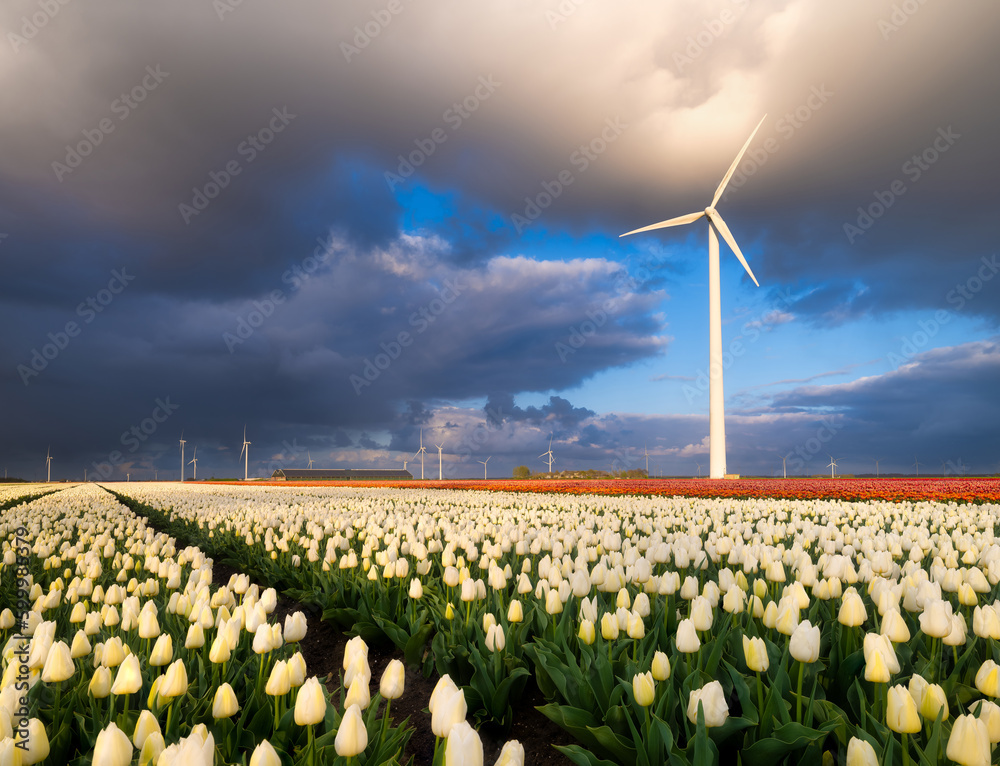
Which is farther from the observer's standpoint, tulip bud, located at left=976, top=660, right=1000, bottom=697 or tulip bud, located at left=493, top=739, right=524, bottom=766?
tulip bud, located at left=976, top=660, right=1000, bottom=697

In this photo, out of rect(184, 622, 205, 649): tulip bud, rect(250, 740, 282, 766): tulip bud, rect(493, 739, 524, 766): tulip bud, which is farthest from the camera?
rect(184, 622, 205, 649): tulip bud

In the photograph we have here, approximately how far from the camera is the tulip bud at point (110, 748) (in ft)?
6.70

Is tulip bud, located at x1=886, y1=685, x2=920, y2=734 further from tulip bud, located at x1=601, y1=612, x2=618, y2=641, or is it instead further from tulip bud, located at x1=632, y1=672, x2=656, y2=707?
tulip bud, located at x1=601, y1=612, x2=618, y2=641

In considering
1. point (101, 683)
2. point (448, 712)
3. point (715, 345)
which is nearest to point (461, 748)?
point (448, 712)

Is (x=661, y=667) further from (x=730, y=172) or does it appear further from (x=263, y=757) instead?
(x=730, y=172)

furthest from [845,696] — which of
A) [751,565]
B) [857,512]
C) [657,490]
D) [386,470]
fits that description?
[386,470]

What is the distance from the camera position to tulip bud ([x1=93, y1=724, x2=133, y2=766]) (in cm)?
204

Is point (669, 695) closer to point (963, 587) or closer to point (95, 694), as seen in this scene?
point (963, 587)

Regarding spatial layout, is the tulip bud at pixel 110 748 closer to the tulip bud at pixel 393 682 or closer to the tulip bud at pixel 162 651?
the tulip bud at pixel 393 682

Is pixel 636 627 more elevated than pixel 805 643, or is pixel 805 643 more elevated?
pixel 805 643

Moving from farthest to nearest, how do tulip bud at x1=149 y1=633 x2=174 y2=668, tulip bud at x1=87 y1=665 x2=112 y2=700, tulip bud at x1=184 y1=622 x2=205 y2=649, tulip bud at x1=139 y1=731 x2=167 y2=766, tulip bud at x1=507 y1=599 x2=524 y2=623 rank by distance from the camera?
1. tulip bud at x1=507 y1=599 x2=524 y2=623
2. tulip bud at x1=184 y1=622 x2=205 y2=649
3. tulip bud at x1=149 y1=633 x2=174 y2=668
4. tulip bud at x1=87 y1=665 x2=112 y2=700
5. tulip bud at x1=139 y1=731 x2=167 y2=766

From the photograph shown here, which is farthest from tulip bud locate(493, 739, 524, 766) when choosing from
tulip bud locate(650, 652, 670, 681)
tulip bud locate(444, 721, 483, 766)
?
tulip bud locate(650, 652, 670, 681)

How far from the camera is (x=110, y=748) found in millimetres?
2045

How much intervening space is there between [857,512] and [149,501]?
69.7 feet
